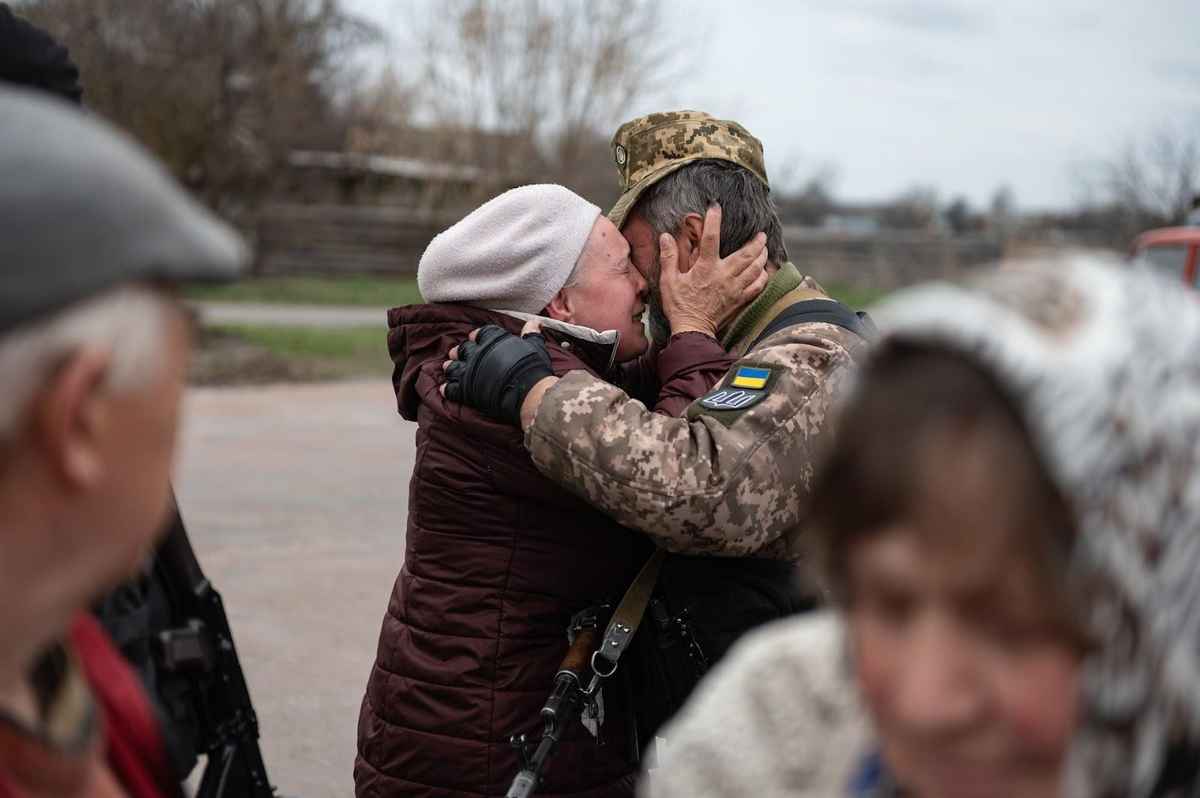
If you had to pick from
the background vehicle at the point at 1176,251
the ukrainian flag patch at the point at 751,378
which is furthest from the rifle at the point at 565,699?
the background vehicle at the point at 1176,251

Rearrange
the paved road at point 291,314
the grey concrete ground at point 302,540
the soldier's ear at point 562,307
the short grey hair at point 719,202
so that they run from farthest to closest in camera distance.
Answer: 1. the paved road at point 291,314
2. the grey concrete ground at point 302,540
3. the short grey hair at point 719,202
4. the soldier's ear at point 562,307

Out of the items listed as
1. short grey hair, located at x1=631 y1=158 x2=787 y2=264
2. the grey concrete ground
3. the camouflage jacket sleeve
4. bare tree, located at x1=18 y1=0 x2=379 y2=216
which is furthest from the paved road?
the camouflage jacket sleeve

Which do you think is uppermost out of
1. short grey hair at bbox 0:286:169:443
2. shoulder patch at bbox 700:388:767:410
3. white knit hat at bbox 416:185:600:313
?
short grey hair at bbox 0:286:169:443

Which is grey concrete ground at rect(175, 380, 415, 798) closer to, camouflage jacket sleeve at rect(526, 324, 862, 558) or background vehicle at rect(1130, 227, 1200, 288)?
camouflage jacket sleeve at rect(526, 324, 862, 558)

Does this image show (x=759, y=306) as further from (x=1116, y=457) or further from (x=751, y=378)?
(x=1116, y=457)

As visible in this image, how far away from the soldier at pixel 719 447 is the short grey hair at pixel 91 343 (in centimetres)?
135

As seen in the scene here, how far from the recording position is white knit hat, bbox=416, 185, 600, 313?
8.77ft

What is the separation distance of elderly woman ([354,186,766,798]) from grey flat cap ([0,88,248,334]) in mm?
1476

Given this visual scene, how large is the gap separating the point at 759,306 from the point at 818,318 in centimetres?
18

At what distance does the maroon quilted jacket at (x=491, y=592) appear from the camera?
8.63ft

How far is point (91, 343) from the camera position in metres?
1.01

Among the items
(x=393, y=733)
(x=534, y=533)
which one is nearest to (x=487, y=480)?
(x=534, y=533)

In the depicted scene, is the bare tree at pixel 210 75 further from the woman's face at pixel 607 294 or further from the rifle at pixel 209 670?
the rifle at pixel 209 670

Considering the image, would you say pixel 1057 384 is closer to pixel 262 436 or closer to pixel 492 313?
pixel 492 313
